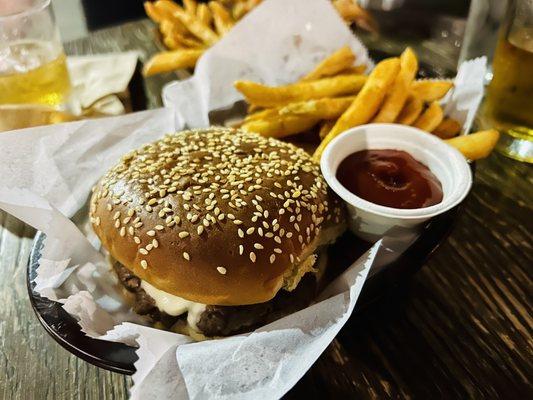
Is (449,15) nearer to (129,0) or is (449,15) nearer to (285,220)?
(285,220)

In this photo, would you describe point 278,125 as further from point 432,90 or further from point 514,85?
point 514,85

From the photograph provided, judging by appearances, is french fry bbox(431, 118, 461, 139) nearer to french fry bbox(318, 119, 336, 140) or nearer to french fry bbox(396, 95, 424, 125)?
french fry bbox(396, 95, 424, 125)

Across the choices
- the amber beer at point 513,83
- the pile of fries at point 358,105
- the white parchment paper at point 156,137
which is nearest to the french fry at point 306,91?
the pile of fries at point 358,105

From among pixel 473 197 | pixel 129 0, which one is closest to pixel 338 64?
pixel 473 197

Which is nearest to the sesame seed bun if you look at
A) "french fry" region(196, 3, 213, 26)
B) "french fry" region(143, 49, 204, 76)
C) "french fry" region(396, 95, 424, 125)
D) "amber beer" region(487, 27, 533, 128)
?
"french fry" region(396, 95, 424, 125)

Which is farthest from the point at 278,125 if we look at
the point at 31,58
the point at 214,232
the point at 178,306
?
the point at 31,58

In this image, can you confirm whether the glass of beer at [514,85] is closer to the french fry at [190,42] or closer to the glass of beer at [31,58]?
the french fry at [190,42]
